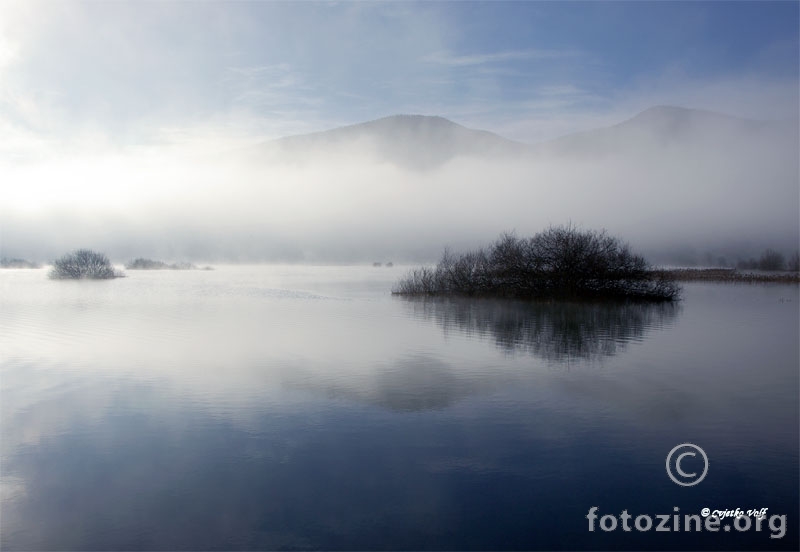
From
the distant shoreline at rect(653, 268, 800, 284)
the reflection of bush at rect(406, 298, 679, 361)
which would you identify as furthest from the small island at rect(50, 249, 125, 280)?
the distant shoreline at rect(653, 268, 800, 284)

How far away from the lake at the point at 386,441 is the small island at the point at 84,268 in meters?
59.0

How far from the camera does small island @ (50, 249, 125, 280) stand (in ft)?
233

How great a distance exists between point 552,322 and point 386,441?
15.9 m

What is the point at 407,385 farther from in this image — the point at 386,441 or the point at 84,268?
the point at 84,268

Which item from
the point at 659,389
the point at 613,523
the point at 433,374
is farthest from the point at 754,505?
the point at 433,374

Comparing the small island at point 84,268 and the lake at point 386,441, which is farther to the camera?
the small island at point 84,268

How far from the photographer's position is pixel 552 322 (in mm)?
22938

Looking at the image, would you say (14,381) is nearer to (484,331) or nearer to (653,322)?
(484,331)

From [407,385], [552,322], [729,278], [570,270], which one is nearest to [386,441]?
[407,385]

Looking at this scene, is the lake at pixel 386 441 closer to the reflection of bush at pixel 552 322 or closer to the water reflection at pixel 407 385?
the water reflection at pixel 407 385

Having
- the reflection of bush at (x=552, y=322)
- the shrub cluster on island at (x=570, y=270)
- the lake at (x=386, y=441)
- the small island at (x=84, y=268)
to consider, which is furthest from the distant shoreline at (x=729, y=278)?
the small island at (x=84, y=268)

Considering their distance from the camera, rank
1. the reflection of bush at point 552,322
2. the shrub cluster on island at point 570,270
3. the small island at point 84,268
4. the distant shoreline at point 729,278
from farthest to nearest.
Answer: the small island at point 84,268 < the distant shoreline at point 729,278 < the shrub cluster on island at point 570,270 < the reflection of bush at point 552,322

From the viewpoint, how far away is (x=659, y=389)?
11.2 m

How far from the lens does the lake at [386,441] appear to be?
5750 millimetres
